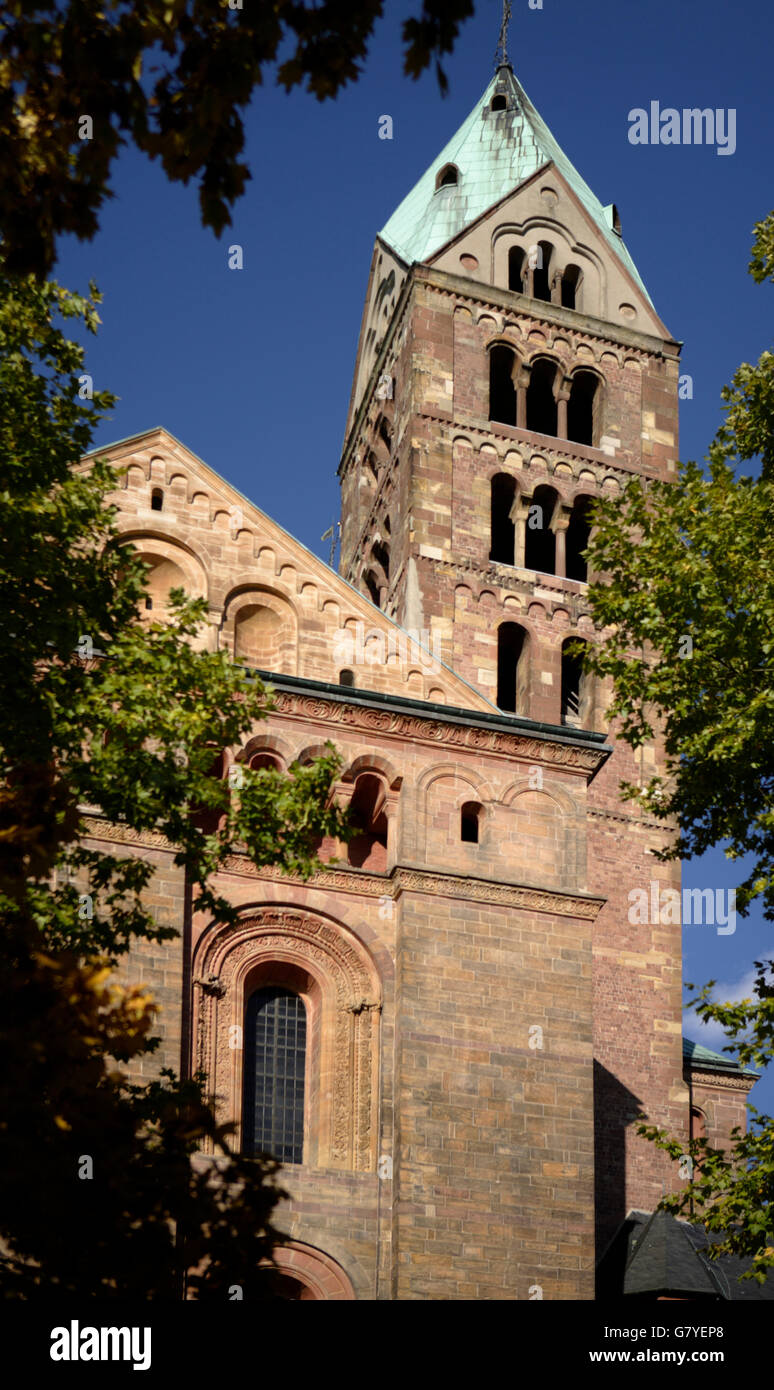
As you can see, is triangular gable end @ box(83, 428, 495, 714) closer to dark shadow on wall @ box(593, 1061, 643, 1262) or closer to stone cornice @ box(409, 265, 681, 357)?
dark shadow on wall @ box(593, 1061, 643, 1262)

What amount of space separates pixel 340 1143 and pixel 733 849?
7204mm

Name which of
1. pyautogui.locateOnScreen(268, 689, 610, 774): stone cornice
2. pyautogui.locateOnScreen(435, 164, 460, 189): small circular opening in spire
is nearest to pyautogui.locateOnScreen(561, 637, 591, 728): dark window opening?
pyautogui.locateOnScreen(268, 689, 610, 774): stone cornice

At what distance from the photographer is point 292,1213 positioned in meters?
24.7

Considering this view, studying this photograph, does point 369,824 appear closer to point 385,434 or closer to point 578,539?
point 578,539

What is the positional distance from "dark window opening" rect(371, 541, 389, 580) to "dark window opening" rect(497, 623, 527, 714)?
408 cm

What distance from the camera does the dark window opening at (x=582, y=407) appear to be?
47156mm

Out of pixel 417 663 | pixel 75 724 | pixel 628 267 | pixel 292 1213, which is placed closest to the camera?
pixel 75 724

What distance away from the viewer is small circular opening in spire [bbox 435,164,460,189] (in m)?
51.5

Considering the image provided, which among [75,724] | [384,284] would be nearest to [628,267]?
[384,284]

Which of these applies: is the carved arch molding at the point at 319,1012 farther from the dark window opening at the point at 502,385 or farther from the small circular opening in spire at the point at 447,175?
the small circular opening in spire at the point at 447,175

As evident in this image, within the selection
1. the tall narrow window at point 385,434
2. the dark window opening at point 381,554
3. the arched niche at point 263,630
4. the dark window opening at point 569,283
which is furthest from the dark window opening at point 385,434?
the arched niche at point 263,630

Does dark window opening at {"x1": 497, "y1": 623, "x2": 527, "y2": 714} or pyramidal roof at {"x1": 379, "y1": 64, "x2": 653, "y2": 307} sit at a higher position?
pyramidal roof at {"x1": 379, "y1": 64, "x2": 653, "y2": 307}

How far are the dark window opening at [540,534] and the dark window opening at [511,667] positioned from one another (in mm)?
2013
